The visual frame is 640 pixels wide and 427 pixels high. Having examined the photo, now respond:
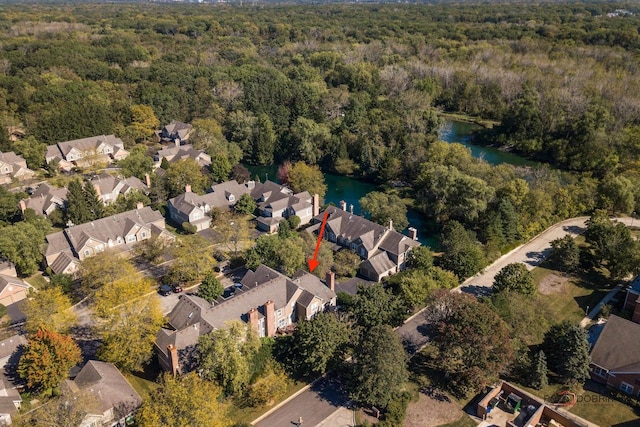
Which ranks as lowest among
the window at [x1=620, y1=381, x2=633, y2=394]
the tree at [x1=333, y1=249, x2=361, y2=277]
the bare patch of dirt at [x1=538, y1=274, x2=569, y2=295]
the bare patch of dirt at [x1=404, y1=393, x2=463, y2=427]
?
the bare patch of dirt at [x1=538, y1=274, x2=569, y2=295]

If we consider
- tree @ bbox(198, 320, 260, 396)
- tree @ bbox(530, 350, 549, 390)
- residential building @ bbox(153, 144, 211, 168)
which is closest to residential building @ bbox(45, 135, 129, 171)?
residential building @ bbox(153, 144, 211, 168)

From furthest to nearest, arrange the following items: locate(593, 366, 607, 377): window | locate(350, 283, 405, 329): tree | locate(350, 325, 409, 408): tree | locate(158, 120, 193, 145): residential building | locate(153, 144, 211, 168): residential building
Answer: locate(158, 120, 193, 145): residential building < locate(153, 144, 211, 168): residential building < locate(350, 283, 405, 329): tree < locate(593, 366, 607, 377): window < locate(350, 325, 409, 408): tree

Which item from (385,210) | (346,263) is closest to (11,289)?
(346,263)

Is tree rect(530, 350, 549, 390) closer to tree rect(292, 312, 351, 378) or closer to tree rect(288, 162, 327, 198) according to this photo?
tree rect(292, 312, 351, 378)

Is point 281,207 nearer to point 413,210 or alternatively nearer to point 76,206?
point 413,210

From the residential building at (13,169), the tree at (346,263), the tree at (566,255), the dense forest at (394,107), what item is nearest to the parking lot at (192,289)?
the tree at (346,263)

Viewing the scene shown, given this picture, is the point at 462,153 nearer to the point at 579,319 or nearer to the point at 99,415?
the point at 579,319
